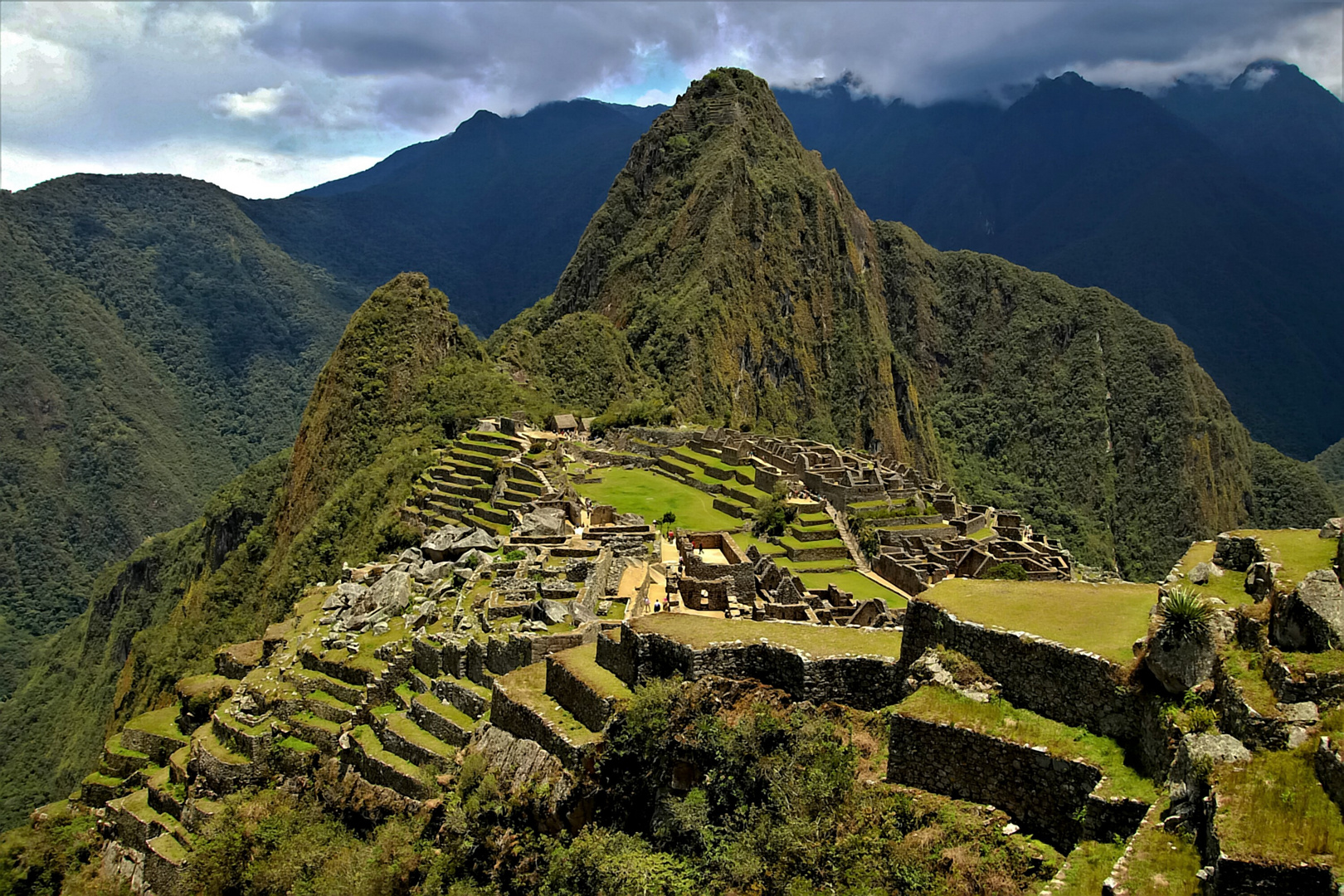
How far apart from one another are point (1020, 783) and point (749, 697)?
3914 mm

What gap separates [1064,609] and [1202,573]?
6.12ft

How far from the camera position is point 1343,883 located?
6.18 metres

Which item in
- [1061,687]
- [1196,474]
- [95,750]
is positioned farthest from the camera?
[1196,474]

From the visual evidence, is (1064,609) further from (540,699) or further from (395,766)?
(395,766)

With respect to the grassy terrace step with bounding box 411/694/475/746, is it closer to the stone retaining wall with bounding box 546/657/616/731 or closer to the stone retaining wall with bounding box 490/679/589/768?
the stone retaining wall with bounding box 490/679/589/768

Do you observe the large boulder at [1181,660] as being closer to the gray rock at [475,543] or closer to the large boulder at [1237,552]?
the large boulder at [1237,552]

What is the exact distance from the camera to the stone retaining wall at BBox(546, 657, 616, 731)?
13.4 meters

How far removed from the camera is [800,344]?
164 m

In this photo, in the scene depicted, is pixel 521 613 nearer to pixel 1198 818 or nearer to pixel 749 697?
pixel 749 697

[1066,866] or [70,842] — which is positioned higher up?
[1066,866]

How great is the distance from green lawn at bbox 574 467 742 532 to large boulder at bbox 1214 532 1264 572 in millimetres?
28964

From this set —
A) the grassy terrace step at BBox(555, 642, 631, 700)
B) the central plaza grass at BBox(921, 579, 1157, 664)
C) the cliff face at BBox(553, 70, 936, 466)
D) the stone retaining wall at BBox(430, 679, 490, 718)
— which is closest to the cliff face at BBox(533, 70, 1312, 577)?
the cliff face at BBox(553, 70, 936, 466)

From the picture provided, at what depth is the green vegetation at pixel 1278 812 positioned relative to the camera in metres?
6.53

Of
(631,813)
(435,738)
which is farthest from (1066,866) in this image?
(435,738)
